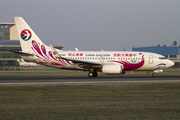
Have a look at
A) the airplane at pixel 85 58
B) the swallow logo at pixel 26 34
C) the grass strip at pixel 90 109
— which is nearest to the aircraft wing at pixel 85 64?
the airplane at pixel 85 58

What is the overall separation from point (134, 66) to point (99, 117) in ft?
81.5

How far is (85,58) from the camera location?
114 feet

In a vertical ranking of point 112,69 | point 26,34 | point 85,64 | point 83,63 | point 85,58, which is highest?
point 26,34

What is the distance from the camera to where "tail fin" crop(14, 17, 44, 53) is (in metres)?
34.7

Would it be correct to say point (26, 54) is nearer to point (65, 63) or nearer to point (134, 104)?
point (65, 63)

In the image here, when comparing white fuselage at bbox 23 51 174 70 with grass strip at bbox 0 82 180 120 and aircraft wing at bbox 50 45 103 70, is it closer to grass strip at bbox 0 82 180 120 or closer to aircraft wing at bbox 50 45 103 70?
aircraft wing at bbox 50 45 103 70

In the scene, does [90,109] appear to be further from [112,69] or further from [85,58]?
[85,58]

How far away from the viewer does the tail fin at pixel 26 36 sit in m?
34.7

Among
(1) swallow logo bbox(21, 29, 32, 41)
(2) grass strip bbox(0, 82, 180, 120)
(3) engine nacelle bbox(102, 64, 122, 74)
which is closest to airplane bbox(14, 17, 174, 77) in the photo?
(1) swallow logo bbox(21, 29, 32, 41)

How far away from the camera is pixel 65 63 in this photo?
1331 inches

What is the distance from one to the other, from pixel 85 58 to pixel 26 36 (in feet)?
30.1

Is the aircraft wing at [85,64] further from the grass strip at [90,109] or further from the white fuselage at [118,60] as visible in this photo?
the grass strip at [90,109]

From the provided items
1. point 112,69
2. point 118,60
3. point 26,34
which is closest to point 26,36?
point 26,34

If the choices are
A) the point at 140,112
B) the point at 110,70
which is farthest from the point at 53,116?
the point at 110,70
